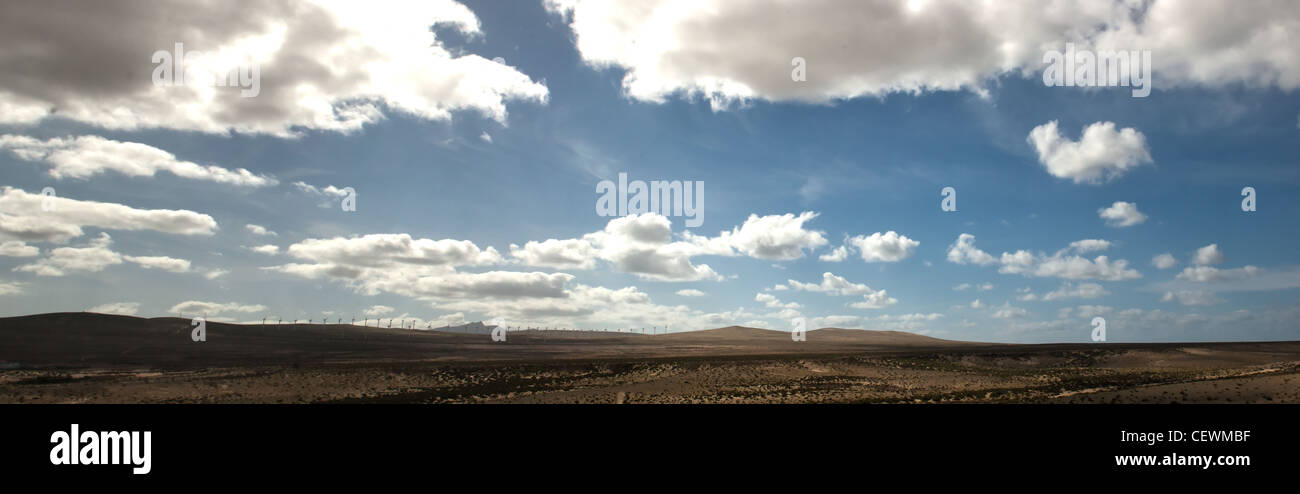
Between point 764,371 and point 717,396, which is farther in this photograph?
point 764,371

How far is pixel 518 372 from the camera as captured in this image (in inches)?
2250
